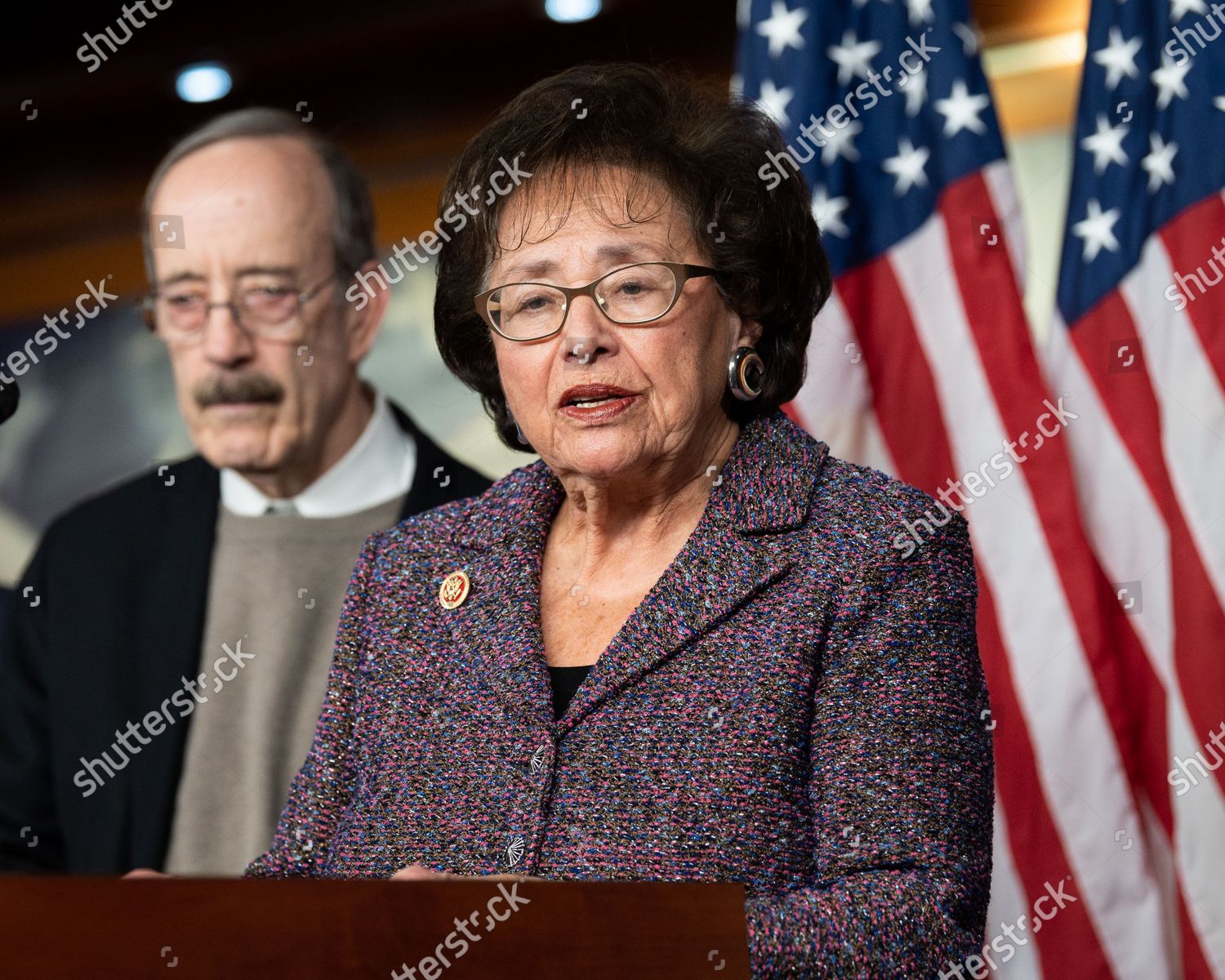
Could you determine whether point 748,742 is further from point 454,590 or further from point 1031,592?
point 1031,592

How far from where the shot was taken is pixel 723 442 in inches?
71.5

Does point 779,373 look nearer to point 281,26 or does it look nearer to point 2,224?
point 281,26

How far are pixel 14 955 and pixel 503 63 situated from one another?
107 inches

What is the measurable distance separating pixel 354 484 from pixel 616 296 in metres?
1.37

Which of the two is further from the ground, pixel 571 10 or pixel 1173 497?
pixel 571 10

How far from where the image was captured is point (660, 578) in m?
1.67

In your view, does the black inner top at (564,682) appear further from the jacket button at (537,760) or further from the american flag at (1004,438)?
the american flag at (1004,438)

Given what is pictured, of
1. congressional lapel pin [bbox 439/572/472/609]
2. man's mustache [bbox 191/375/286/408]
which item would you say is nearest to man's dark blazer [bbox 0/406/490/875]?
man's mustache [bbox 191/375/286/408]

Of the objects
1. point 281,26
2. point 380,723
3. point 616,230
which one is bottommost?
point 380,723

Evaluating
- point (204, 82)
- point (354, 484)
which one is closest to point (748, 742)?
point (354, 484)

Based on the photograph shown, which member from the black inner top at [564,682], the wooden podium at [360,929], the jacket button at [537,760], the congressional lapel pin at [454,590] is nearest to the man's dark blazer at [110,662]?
the congressional lapel pin at [454,590]

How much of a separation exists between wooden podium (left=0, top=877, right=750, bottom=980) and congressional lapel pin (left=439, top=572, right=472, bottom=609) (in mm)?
770

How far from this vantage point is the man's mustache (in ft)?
9.66

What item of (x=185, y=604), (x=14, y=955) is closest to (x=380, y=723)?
(x=14, y=955)
